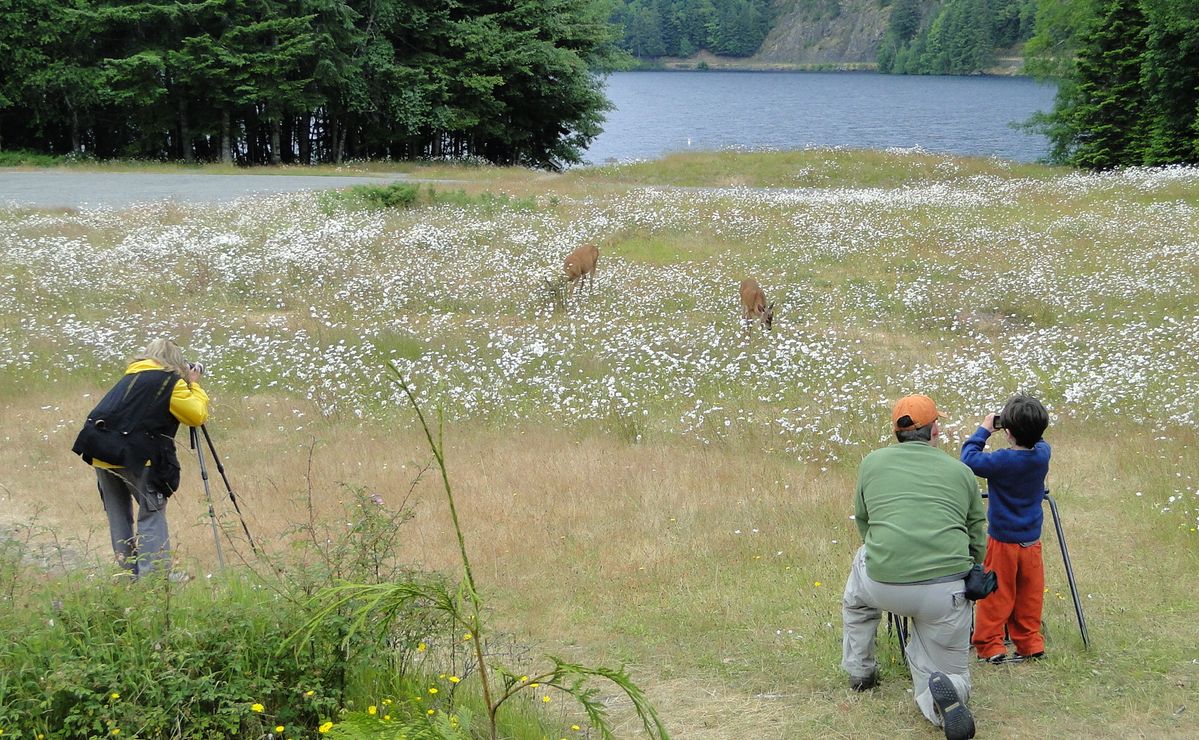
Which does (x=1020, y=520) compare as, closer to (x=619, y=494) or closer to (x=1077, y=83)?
(x=619, y=494)

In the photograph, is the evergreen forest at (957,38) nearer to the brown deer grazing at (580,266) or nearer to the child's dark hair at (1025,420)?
the brown deer grazing at (580,266)

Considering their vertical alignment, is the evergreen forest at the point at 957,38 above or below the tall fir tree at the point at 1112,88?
above

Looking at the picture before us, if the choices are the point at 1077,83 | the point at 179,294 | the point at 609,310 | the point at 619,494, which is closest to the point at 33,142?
the point at 179,294

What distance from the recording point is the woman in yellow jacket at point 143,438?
6.75 meters

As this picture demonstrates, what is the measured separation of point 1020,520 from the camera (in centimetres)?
571

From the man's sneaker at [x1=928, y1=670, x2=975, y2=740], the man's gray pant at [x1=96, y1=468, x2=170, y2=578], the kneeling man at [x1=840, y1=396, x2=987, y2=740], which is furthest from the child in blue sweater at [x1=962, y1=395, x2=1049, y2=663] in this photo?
the man's gray pant at [x1=96, y1=468, x2=170, y2=578]

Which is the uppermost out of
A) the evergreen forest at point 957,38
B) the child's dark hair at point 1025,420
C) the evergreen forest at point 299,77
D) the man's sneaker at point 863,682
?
the evergreen forest at point 957,38

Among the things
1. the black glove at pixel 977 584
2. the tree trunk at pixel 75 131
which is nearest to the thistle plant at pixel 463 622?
the black glove at pixel 977 584

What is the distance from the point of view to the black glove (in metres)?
4.86

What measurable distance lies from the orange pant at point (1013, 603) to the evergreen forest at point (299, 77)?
37545 millimetres

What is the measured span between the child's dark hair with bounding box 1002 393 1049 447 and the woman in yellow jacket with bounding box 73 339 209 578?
531cm

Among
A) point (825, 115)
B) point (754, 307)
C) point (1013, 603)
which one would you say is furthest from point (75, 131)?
point (825, 115)

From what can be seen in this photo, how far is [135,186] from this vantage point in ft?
99.6

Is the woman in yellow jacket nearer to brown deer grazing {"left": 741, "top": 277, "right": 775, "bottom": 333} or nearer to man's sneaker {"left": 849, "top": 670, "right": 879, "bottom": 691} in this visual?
man's sneaker {"left": 849, "top": 670, "right": 879, "bottom": 691}
